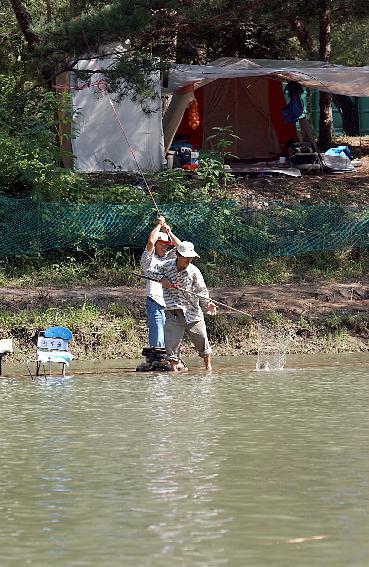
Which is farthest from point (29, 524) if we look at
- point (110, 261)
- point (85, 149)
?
point (85, 149)

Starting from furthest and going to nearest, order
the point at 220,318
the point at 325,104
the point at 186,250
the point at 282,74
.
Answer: the point at 325,104
the point at 282,74
the point at 220,318
the point at 186,250

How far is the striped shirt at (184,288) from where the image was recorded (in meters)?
15.6

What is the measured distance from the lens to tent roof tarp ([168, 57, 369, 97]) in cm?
2538

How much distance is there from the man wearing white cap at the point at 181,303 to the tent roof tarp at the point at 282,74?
1000 cm

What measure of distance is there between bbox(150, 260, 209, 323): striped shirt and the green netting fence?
5.34m

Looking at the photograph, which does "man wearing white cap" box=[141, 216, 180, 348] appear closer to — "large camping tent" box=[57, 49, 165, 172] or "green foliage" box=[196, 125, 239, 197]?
"green foliage" box=[196, 125, 239, 197]

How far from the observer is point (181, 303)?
15.7 meters

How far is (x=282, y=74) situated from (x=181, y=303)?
37.1 feet

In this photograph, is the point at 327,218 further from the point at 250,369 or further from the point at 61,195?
the point at 250,369

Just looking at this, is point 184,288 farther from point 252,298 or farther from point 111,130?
point 111,130

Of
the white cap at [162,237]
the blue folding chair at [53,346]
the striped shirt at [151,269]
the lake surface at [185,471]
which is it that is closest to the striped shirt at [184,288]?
the striped shirt at [151,269]

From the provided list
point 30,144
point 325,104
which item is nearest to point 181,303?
point 30,144

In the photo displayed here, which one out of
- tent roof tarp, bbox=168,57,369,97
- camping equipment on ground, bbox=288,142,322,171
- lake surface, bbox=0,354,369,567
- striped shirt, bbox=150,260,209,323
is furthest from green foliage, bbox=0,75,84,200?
lake surface, bbox=0,354,369,567

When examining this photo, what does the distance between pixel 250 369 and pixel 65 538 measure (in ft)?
29.4
